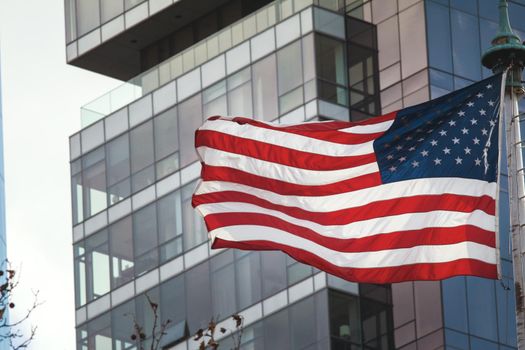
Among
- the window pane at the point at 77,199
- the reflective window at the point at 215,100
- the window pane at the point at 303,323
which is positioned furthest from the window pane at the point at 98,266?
the window pane at the point at 303,323

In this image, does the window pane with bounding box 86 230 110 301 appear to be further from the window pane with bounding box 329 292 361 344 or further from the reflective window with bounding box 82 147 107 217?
the window pane with bounding box 329 292 361 344

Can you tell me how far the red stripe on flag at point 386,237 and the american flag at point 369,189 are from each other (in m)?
0.01

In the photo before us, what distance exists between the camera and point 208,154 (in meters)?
30.2

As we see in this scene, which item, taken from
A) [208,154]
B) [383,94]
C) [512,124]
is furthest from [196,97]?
[512,124]

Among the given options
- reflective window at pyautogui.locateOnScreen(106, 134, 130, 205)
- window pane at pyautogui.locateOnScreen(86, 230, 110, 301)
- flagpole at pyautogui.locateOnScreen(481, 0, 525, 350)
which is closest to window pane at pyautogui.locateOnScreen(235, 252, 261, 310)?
window pane at pyautogui.locateOnScreen(86, 230, 110, 301)

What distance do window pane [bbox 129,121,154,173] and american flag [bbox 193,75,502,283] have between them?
33.5 m

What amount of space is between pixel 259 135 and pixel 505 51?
4.51 metres

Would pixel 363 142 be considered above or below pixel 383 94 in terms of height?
below

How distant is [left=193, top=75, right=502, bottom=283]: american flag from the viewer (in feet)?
89.9

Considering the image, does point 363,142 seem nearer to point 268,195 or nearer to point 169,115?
point 268,195

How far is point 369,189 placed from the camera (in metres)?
28.5

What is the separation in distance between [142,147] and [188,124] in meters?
2.48

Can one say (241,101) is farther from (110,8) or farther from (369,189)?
(369,189)

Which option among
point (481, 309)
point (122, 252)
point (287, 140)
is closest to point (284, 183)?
point (287, 140)
